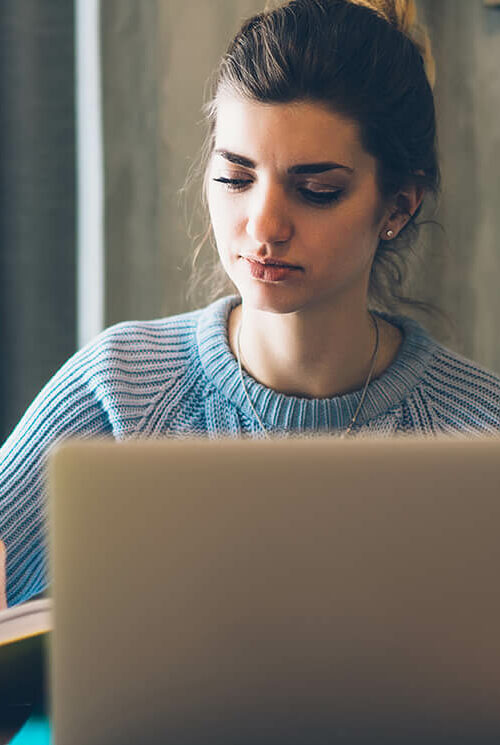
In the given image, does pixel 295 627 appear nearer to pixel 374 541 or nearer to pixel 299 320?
pixel 374 541

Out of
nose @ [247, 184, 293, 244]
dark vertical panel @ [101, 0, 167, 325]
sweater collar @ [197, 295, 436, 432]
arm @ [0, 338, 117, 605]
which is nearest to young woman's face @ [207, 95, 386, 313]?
nose @ [247, 184, 293, 244]

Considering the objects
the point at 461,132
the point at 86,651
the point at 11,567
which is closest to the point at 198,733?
the point at 86,651

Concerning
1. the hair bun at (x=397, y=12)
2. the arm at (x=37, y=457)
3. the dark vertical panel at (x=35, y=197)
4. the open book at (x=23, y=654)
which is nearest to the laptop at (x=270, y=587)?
the open book at (x=23, y=654)

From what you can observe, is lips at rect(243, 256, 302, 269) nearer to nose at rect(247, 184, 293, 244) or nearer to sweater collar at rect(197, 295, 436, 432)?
nose at rect(247, 184, 293, 244)

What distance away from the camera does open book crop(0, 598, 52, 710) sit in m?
0.65

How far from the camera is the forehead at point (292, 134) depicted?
107 cm

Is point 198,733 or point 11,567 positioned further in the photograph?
point 11,567

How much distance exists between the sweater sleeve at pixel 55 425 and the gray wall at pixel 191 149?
37cm

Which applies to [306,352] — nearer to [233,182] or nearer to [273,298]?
[273,298]

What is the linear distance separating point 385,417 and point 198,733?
0.80m

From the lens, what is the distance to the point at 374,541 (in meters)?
0.48

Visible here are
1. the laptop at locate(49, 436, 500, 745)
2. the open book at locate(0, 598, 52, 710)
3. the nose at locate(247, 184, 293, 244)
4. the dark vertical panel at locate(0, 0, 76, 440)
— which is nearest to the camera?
the laptop at locate(49, 436, 500, 745)

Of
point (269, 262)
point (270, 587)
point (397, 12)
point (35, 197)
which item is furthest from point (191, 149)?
point (270, 587)

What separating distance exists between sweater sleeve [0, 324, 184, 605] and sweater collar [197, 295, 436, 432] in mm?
91
